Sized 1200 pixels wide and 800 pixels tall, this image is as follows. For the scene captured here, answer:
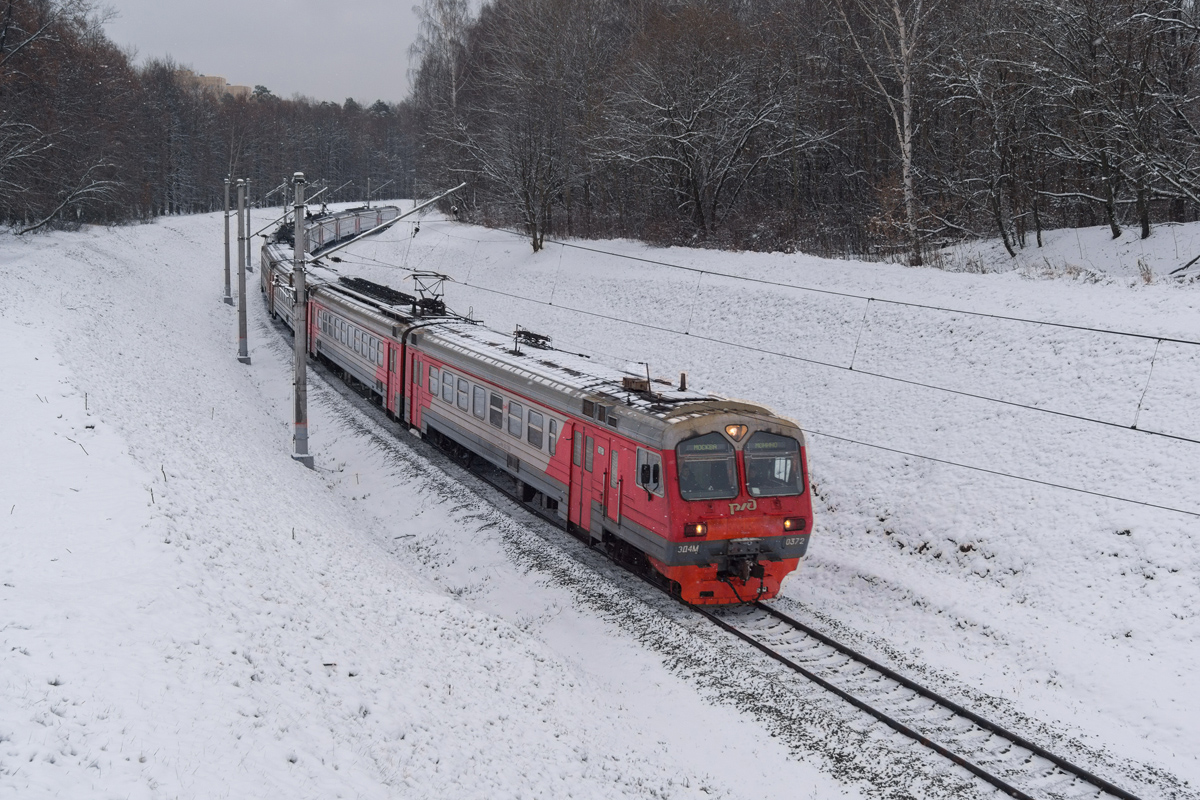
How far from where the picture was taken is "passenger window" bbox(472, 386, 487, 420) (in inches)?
723

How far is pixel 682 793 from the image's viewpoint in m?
8.89

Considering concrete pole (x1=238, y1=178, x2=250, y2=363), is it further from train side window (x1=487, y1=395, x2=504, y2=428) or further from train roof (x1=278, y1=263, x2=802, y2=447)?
train side window (x1=487, y1=395, x2=504, y2=428)

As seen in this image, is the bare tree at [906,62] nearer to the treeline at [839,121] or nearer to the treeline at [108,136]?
the treeline at [839,121]

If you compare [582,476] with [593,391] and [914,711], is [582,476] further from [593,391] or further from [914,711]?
[914,711]

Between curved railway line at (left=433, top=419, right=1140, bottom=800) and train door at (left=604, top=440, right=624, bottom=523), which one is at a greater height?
train door at (left=604, top=440, right=624, bottom=523)

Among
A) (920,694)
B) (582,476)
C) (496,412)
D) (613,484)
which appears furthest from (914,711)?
(496,412)

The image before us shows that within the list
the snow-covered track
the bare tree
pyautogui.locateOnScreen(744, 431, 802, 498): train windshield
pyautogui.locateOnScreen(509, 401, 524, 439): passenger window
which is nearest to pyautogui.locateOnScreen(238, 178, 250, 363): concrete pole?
pyautogui.locateOnScreen(509, 401, 524, 439): passenger window

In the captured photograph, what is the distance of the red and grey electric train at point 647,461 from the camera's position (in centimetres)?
1253

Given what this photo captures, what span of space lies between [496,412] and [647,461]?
5799 millimetres

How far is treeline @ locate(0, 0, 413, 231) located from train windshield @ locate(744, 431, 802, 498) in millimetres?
34465

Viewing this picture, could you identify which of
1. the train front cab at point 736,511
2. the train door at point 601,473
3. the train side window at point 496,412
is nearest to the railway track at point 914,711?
the train front cab at point 736,511

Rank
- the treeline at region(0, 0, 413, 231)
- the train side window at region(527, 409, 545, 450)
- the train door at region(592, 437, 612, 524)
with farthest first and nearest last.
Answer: the treeline at region(0, 0, 413, 231), the train side window at region(527, 409, 545, 450), the train door at region(592, 437, 612, 524)

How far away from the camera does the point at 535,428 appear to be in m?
16.2

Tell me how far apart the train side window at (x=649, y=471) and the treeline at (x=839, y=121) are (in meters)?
15.8
